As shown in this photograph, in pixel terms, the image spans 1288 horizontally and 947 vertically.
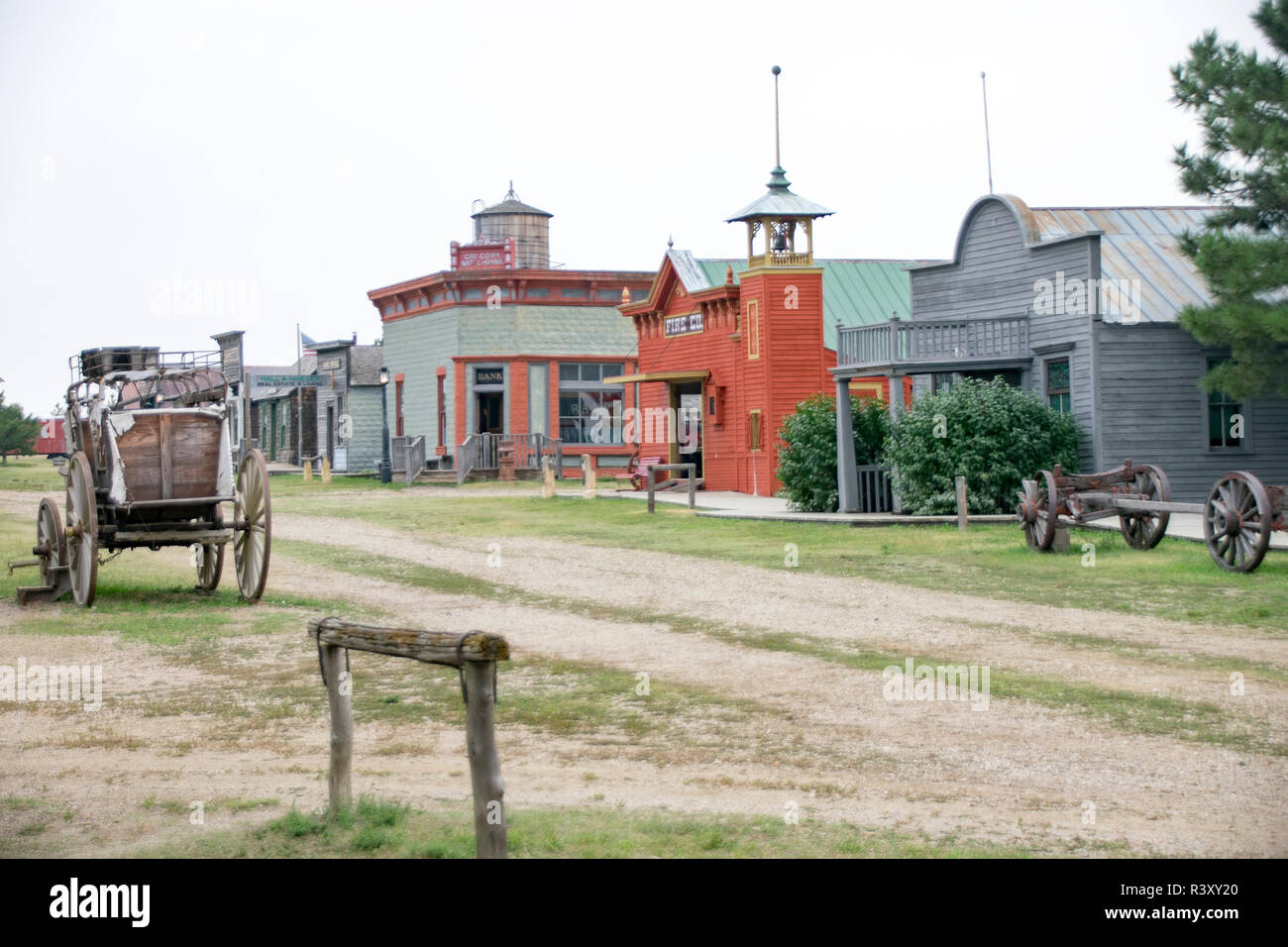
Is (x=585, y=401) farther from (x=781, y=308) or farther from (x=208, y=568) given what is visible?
(x=208, y=568)

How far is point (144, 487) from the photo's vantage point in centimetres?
1525

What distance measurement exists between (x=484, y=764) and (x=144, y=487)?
34.0ft

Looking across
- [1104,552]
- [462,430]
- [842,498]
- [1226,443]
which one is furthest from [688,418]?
[1104,552]

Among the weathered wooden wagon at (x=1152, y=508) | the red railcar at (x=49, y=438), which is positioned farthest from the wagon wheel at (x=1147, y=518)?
the red railcar at (x=49, y=438)

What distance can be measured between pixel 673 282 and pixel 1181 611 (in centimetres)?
2746

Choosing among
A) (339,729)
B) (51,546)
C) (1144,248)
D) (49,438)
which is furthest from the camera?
(49,438)

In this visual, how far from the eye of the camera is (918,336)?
27.1 m

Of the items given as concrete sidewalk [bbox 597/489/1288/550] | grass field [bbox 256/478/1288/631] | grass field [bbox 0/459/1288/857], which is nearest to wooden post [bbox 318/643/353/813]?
grass field [bbox 0/459/1288/857]

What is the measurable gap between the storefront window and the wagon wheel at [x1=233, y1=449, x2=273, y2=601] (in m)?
33.4

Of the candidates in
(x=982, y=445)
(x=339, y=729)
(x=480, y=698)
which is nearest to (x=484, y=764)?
(x=480, y=698)

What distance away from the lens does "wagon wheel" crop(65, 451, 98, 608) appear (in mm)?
14734

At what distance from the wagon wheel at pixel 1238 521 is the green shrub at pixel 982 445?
24.9 feet

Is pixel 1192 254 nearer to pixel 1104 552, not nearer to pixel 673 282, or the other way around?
pixel 1104 552

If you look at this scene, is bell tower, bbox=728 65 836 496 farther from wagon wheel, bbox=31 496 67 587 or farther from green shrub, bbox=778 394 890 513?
wagon wheel, bbox=31 496 67 587
